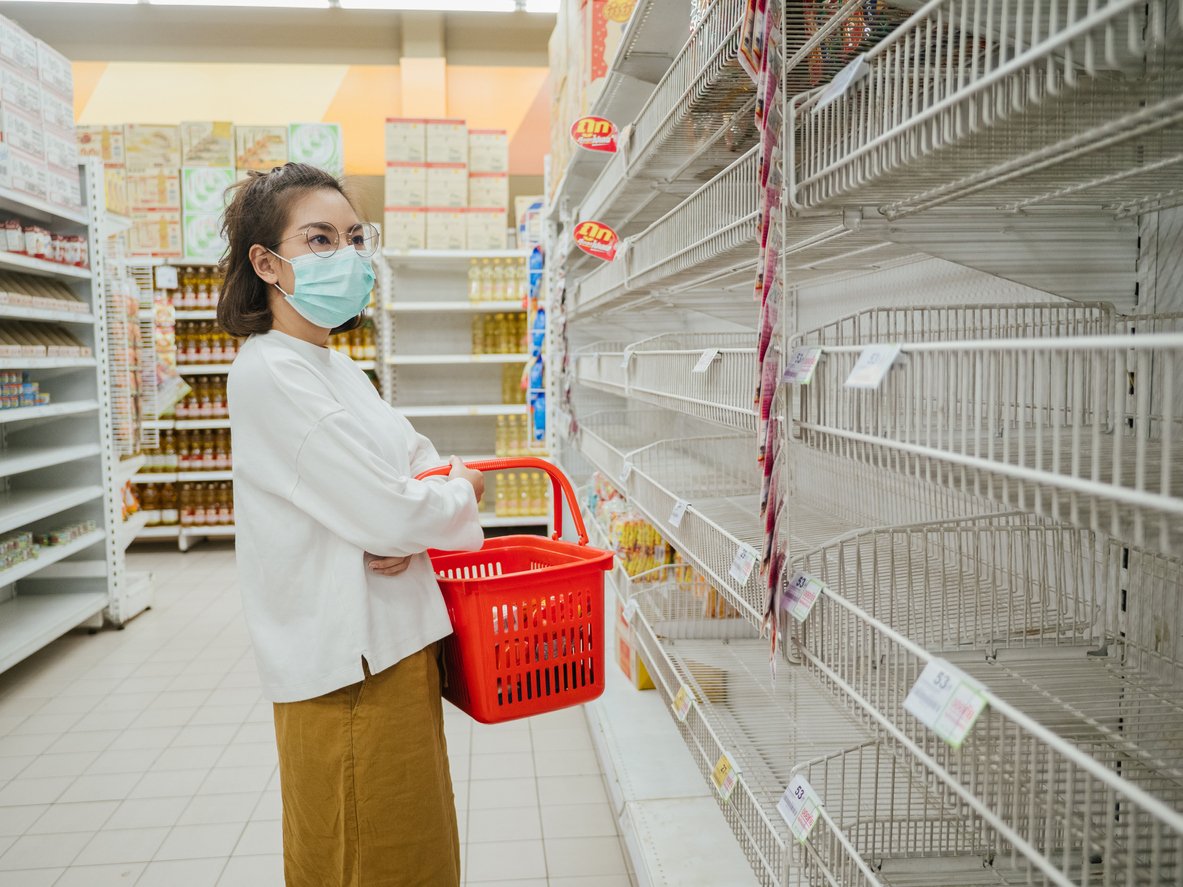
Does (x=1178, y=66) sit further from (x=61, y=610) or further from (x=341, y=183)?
(x=61, y=610)

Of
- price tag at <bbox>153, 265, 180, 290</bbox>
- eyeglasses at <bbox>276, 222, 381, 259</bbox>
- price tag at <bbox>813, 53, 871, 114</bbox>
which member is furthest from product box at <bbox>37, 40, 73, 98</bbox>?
price tag at <bbox>813, 53, 871, 114</bbox>

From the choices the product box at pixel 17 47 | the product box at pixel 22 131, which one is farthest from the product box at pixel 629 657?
the product box at pixel 17 47

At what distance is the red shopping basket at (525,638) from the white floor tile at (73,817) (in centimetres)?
164

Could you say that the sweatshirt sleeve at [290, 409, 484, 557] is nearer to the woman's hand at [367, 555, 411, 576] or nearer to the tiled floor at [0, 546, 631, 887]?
the woman's hand at [367, 555, 411, 576]

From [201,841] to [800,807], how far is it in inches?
81.2

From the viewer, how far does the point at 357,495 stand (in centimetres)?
156

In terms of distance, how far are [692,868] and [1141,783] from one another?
3.71ft

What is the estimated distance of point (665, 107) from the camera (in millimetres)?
2188

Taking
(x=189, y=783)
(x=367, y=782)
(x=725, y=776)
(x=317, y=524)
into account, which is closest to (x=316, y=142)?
(x=189, y=783)

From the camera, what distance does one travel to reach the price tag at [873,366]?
980 mm

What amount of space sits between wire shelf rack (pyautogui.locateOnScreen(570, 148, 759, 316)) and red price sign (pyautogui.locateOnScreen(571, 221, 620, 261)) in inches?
1.8

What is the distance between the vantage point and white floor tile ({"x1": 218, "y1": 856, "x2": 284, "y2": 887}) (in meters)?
2.47

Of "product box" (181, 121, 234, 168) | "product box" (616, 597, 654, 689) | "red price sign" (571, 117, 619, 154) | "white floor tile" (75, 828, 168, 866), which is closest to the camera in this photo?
"white floor tile" (75, 828, 168, 866)

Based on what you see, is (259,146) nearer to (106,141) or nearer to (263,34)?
(106,141)
